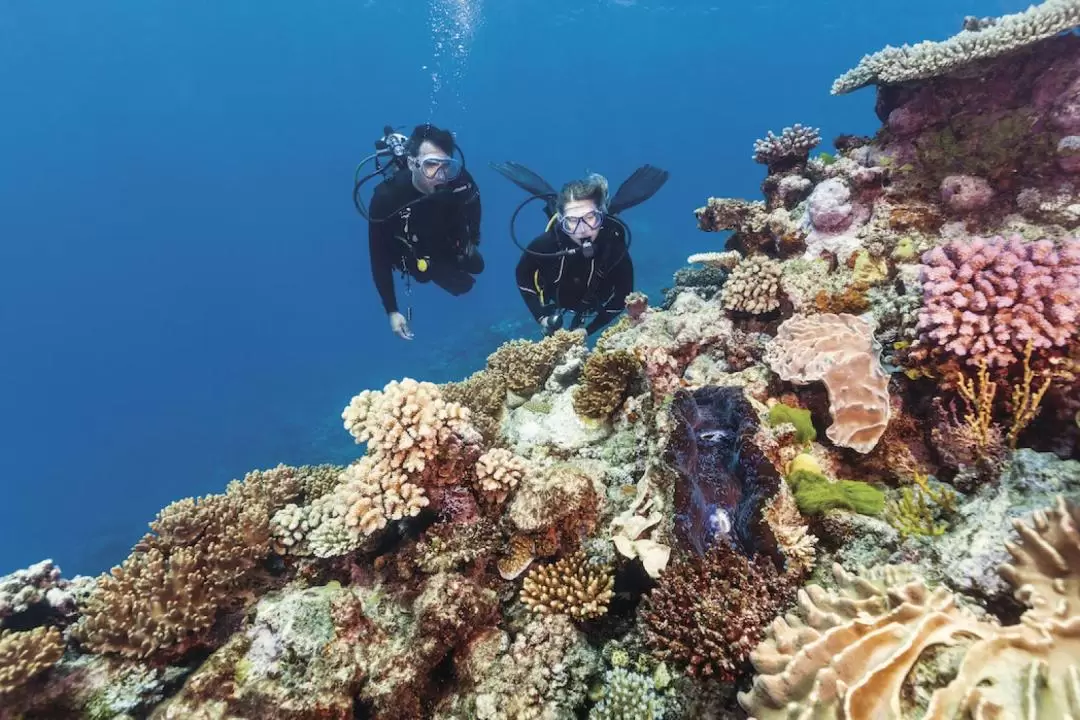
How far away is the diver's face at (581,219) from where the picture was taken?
748 centimetres

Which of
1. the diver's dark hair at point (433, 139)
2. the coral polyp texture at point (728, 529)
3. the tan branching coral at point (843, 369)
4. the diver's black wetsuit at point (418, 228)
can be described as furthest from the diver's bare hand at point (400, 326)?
the tan branching coral at point (843, 369)

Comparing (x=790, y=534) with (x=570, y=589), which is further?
(x=570, y=589)

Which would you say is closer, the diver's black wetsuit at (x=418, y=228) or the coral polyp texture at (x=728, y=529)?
the coral polyp texture at (x=728, y=529)

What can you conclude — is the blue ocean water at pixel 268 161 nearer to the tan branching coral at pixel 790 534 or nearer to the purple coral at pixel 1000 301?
the purple coral at pixel 1000 301

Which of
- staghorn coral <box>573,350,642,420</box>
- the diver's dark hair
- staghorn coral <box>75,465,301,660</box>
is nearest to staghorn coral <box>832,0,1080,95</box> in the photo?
staghorn coral <box>573,350,642,420</box>

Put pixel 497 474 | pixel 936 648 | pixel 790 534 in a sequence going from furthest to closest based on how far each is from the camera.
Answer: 1. pixel 497 474
2. pixel 790 534
3. pixel 936 648

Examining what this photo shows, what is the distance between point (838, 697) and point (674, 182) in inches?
4416

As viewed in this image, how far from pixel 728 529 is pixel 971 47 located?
20.2 feet

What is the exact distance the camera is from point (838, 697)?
2.03 meters

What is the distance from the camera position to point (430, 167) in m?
8.54

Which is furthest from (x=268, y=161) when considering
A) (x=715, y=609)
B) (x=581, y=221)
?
(x=715, y=609)

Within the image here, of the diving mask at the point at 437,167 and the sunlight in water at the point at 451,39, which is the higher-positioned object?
the sunlight in water at the point at 451,39

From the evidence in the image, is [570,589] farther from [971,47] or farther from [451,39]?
[451,39]

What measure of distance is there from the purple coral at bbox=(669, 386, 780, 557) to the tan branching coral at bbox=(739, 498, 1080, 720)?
0.88m
